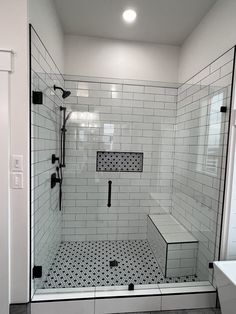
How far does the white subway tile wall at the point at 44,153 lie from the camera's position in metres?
1.55

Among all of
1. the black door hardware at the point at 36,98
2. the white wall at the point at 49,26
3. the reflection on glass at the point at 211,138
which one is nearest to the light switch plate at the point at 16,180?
the black door hardware at the point at 36,98

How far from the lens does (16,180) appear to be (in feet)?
4.67

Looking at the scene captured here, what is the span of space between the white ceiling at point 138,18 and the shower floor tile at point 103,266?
286 cm

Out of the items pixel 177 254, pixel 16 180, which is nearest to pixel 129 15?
pixel 16 180

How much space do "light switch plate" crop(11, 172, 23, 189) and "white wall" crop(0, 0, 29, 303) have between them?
0.03 metres

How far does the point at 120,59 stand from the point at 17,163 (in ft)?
6.79

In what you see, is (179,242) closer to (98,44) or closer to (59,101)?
(59,101)

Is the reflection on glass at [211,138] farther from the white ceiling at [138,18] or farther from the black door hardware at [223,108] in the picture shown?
the white ceiling at [138,18]

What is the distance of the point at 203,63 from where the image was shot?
2.15 meters

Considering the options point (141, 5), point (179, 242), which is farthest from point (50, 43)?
point (179, 242)

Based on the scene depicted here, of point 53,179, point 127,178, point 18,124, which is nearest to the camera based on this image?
point 18,124

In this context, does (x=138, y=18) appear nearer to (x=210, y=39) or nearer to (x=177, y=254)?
(x=210, y=39)

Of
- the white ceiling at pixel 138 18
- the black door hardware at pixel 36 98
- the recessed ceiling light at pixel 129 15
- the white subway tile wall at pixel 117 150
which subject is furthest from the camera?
the white subway tile wall at pixel 117 150

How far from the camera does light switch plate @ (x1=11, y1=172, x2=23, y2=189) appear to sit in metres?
1.42
